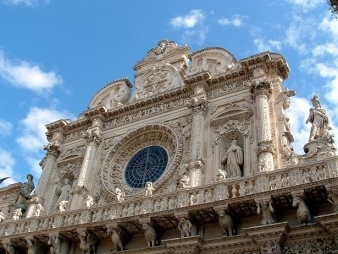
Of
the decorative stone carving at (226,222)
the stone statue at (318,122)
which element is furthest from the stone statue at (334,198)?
the stone statue at (318,122)

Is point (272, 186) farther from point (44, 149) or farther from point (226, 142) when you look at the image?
point (44, 149)

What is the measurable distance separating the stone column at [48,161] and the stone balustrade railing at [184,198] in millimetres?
3127

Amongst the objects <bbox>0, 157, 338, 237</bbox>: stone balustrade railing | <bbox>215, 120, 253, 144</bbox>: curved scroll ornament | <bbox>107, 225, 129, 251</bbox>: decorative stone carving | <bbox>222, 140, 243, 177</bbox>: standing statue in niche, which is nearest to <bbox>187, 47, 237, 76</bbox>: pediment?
<bbox>215, 120, 253, 144</bbox>: curved scroll ornament

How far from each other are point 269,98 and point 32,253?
29.1 feet

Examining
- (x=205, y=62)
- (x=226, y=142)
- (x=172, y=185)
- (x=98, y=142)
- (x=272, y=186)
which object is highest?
(x=205, y=62)

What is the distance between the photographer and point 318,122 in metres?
12.9

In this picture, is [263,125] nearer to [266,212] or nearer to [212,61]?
[266,212]

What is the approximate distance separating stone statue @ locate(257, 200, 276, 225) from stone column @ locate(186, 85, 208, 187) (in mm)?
3230

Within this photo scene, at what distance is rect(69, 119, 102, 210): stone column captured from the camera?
15.5 meters

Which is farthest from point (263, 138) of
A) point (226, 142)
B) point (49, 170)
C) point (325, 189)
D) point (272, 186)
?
point (49, 170)

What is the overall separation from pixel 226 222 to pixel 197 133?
460 centimetres

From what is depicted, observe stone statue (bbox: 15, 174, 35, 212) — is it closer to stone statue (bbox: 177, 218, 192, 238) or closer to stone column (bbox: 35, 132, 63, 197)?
stone column (bbox: 35, 132, 63, 197)

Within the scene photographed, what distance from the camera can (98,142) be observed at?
57.0 ft

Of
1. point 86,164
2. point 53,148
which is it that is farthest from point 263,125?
point 53,148
